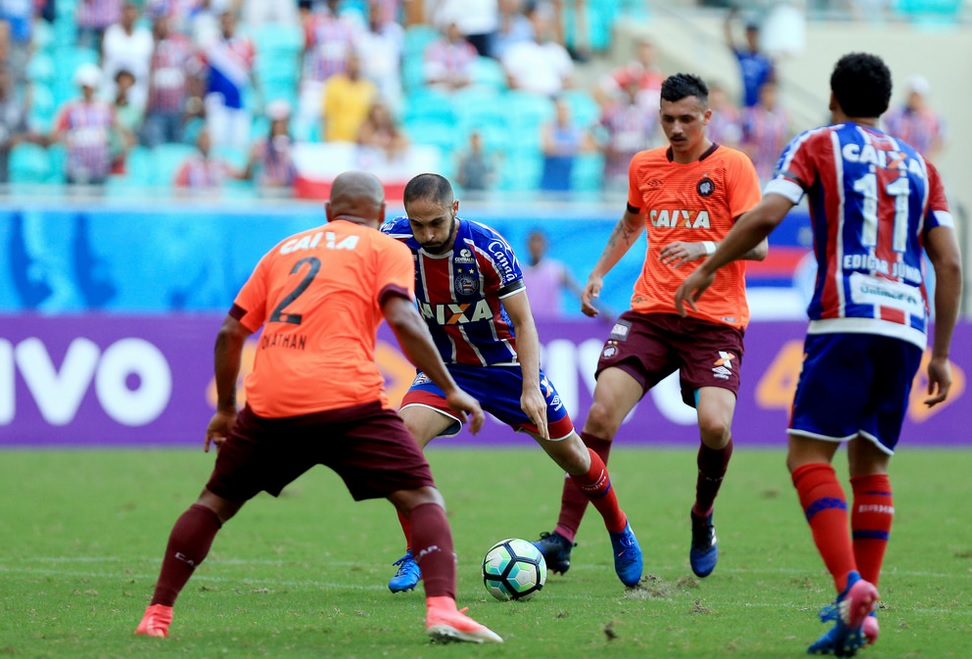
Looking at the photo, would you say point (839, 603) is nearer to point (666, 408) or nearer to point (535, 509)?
point (535, 509)

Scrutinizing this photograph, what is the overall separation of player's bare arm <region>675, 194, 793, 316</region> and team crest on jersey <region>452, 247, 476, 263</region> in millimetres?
1744

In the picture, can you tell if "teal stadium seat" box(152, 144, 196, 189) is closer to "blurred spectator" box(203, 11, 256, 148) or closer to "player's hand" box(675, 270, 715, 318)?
"blurred spectator" box(203, 11, 256, 148)

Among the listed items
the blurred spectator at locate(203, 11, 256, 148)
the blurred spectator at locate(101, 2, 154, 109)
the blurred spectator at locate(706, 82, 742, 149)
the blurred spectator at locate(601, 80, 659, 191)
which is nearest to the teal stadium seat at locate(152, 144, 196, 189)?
the blurred spectator at locate(203, 11, 256, 148)

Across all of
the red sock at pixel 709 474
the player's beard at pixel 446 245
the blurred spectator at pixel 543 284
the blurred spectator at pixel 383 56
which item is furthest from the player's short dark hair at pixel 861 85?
the blurred spectator at pixel 383 56

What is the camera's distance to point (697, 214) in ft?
26.3

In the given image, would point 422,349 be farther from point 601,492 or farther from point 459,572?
point 459,572

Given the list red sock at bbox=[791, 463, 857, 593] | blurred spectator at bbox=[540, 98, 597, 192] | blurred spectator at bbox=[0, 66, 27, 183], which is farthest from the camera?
blurred spectator at bbox=[540, 98, 597, 192]

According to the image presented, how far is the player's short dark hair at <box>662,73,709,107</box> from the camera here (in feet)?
26.0

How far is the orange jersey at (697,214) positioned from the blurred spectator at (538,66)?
13492 millimetres

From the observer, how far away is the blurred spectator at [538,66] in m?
21.5

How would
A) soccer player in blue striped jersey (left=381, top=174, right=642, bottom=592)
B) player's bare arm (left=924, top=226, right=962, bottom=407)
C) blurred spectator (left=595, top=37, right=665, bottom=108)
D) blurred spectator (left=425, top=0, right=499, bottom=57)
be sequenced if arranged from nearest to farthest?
player's bare arm (left=924, top=226, right=962, bottom=407), soccer player in blue striped jersey (left=381, top=174, right=642, bottom=592), blurred spectator (left=595, top=37, right=665, bottom=108), blurred spectator (left=425, top=0, right=499, bottom=57)

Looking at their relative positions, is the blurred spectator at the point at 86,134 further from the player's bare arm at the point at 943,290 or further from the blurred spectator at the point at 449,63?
the player's bare arm at the point at 943,290

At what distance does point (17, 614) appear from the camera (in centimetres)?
661

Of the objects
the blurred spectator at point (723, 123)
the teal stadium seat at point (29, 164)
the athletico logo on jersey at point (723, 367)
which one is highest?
the blurred spectator at point (723, 123)
